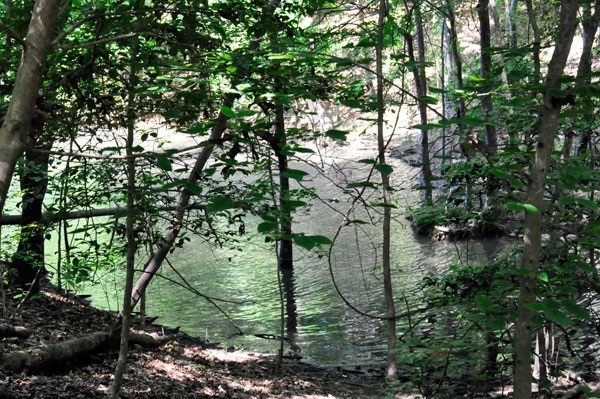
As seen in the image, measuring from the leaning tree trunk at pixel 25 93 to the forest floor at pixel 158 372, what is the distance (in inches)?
123

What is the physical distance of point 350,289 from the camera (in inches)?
498

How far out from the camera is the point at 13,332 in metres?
5.77

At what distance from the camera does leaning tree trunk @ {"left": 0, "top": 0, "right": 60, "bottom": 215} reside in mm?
2115

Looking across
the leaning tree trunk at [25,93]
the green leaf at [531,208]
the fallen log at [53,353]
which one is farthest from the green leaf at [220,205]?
the fallen log at [53,353]

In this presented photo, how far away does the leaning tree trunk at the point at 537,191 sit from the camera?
2918 millimetres

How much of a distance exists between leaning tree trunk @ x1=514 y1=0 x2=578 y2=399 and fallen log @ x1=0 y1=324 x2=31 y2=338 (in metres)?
5.10

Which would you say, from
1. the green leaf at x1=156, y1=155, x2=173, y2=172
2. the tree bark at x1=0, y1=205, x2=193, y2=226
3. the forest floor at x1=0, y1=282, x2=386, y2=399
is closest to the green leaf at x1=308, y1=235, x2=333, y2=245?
the green leaf at x1=156, y1=155, x2=173, y2=172

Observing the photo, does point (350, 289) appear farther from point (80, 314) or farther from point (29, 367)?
point (29, 367)

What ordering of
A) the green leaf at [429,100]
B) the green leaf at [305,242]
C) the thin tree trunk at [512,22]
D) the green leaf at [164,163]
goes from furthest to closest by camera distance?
the thin tree trunk at [512,22]
the green leaf at [429,100]
the green leaf at [164,163]
the green leaf at [305,242]

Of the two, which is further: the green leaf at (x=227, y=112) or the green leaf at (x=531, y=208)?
the green leaf at (x=531, y=208)

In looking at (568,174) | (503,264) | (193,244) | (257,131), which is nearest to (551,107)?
(568,174)

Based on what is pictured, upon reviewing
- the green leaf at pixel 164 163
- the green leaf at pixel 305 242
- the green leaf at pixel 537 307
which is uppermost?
the green leaf at pixel 164 163

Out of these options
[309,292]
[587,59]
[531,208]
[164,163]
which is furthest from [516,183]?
[309,292]

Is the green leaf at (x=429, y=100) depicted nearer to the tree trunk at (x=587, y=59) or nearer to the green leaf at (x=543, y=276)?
the tree trunk at (x=587, y=59)
